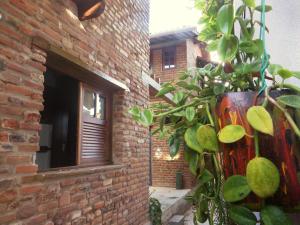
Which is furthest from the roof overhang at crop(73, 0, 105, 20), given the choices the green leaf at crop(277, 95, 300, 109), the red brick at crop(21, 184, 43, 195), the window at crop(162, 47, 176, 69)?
the window at crop(162, 47, 176, 69)

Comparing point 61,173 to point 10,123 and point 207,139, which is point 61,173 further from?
point 207,139

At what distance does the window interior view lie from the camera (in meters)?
3.34

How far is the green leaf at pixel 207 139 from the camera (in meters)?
0.78

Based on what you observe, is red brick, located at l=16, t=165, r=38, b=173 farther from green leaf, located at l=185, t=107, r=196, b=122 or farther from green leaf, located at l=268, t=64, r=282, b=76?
green leaf, located at l=268, t=64, r=282, b=76

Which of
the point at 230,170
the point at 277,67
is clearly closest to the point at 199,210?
the point at 230,170

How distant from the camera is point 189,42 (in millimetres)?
11195

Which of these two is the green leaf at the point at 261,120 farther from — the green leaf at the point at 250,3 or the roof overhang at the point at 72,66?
the roof overhang at the point at 72,66

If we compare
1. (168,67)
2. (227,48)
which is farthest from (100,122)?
(168,67)

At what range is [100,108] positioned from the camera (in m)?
3.92

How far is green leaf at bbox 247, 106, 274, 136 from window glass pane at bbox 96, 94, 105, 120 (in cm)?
327

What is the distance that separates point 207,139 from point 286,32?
0.73 meters

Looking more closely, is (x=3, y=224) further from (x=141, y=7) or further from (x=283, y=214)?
(x=141, y=7)

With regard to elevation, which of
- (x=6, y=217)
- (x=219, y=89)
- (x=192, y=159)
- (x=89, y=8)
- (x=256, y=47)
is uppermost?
(x=89, y=8)

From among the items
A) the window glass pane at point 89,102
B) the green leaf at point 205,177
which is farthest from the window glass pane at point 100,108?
the green leaf at point 205,177
